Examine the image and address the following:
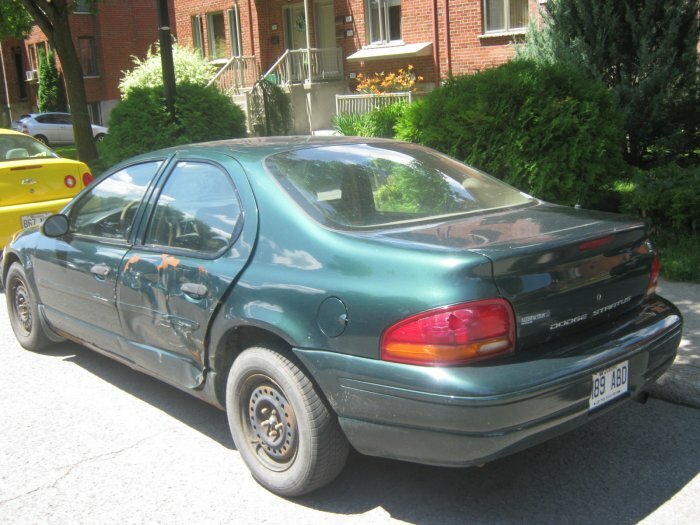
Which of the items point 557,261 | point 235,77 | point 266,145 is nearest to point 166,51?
point 266,145

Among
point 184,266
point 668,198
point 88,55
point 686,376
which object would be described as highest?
point 88,55

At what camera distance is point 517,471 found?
12.8ft

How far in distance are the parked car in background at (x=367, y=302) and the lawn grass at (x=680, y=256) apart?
10.2ft

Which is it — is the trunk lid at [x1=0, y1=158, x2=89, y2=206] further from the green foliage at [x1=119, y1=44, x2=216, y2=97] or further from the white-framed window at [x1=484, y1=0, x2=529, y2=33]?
the white-framed window at [x1=484, y1=0, x2=529, y2=33]

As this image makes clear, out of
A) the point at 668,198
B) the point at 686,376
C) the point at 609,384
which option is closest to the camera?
the point at 609,384

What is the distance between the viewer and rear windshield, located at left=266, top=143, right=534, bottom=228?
12.6ft

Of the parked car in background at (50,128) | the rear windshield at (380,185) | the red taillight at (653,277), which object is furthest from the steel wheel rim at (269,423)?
the parked car in background at (50,128)

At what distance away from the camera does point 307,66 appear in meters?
21.8

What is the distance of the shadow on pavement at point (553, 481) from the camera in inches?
139

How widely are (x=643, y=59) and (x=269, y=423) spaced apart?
7445 mm

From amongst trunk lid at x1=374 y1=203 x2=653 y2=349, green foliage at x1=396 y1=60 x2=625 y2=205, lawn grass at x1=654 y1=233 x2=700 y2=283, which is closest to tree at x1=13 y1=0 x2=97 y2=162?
green foliage at x1=396 y1=60 x2=625 y2=205

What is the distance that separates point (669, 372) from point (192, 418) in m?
2.96

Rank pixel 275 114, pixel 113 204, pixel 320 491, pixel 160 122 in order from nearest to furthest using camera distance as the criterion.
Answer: pixel 320 491
pixel 113 204
pixel 160 122
pixel 275 114

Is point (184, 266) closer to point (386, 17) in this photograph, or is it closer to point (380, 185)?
point (380, 185)
